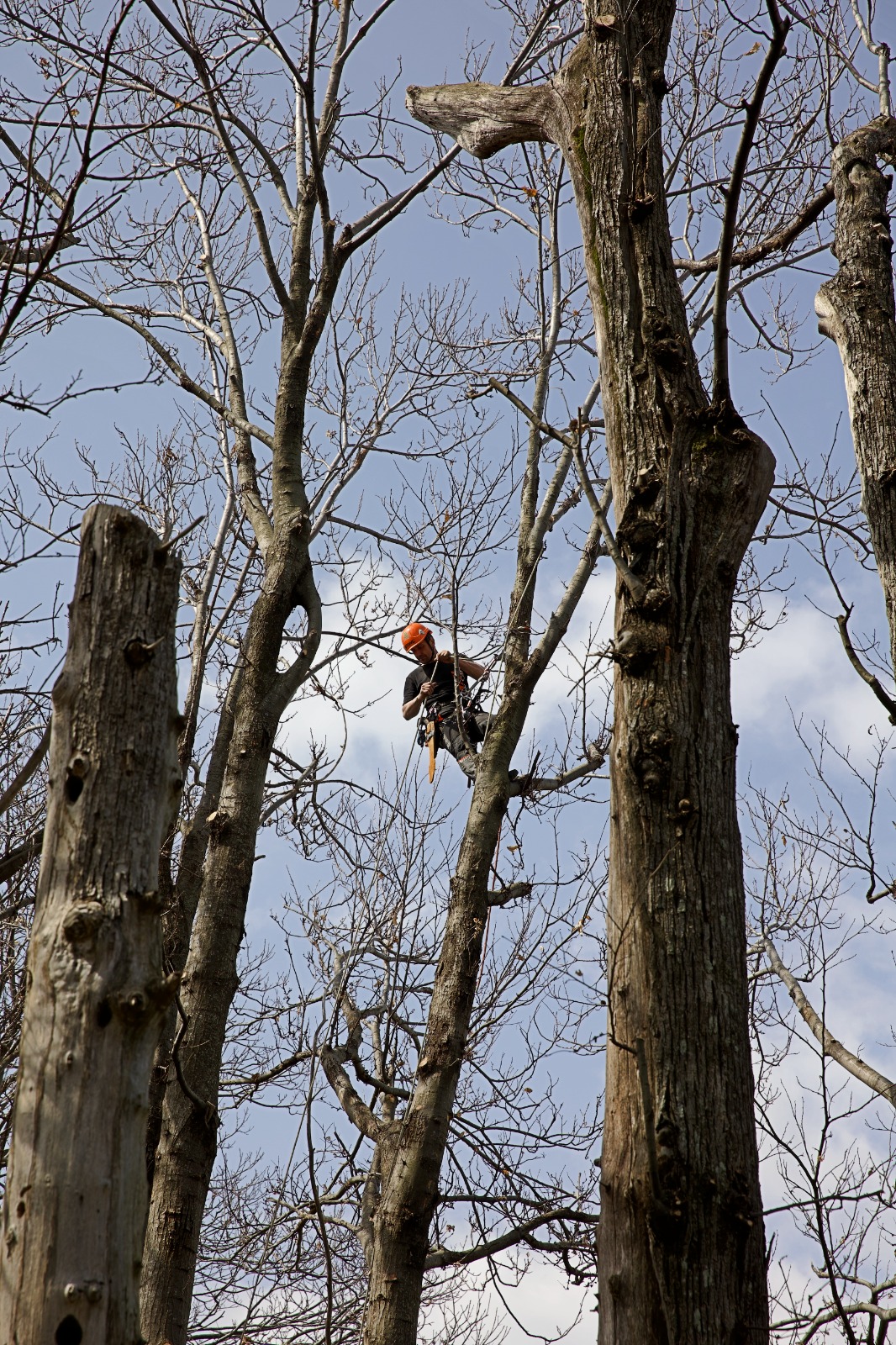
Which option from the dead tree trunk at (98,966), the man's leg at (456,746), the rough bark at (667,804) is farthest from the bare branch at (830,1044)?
the dead tree trunk at (98,966)

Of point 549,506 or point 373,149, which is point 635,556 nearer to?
point 549,506

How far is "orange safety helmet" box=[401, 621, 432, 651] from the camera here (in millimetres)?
8148

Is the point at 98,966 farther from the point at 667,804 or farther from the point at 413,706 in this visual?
the point at 413,706

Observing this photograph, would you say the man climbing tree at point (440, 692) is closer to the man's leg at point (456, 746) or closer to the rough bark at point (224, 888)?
the man's leg at point (456, 746)

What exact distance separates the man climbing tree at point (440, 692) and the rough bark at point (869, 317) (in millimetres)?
3281

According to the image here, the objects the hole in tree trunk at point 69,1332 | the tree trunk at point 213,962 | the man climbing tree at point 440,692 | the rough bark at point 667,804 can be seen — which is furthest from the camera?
the man climbing tree at point 440,692

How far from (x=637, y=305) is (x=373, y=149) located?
5.46 metres

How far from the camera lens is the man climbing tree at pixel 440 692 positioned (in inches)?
287

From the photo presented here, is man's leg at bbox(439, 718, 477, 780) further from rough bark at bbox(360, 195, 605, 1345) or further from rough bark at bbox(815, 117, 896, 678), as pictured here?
rough bark at bbox(815, 117, 896, 678)

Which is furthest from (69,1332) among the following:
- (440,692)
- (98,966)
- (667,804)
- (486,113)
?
(440,692)

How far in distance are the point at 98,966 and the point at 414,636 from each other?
586cm

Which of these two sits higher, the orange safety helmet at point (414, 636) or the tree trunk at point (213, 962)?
the orange safety helmet at point (414, 636)

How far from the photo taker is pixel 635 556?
3184 millimetres

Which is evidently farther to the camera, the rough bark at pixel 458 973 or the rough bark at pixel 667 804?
the rough bark at pixel 458 973
